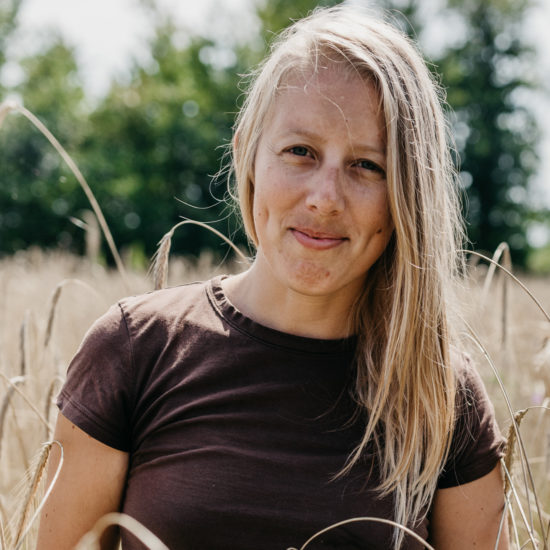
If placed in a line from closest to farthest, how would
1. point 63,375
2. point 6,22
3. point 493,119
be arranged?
point 63,375
point 6,22
point 493,119

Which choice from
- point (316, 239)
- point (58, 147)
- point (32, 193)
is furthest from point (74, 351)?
point (32, 193)

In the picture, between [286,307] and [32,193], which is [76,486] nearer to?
[286,307]

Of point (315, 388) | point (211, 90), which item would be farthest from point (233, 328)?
point (211, 90)

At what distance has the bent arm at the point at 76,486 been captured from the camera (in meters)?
1.21

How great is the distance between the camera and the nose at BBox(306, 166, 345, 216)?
1.23 metres

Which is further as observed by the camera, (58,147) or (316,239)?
(58,147)

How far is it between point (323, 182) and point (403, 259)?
8.4 inches

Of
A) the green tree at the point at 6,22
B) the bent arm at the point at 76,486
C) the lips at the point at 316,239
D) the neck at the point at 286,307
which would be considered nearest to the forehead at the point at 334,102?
the lips at the point at 316,239

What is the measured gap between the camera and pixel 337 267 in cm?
129

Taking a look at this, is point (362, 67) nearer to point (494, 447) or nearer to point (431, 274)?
point (431, 274)

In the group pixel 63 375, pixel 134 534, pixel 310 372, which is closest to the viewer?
pixel 134 534

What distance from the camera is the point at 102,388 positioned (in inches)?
47.9

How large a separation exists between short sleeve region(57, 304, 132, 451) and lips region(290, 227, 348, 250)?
1.18 feet

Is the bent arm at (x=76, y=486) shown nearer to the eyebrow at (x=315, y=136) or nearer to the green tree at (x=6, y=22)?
the eyebrow at (x=315, y=136)
